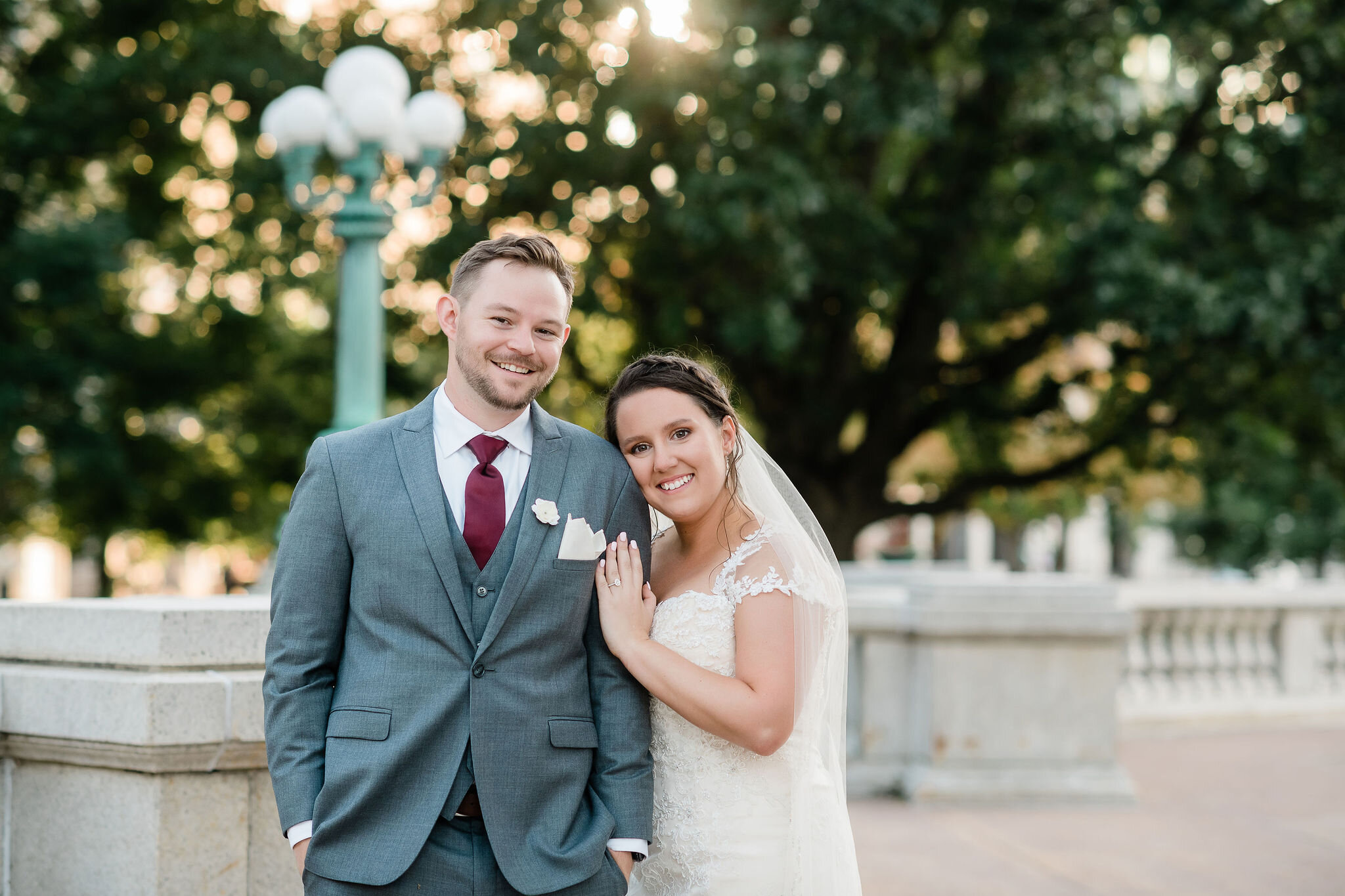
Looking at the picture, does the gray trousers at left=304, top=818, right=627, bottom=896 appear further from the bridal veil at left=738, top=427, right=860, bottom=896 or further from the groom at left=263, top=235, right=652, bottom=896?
the bridal veil at left=738, top=427, right=860, bottom=896

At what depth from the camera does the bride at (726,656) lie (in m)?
2.88

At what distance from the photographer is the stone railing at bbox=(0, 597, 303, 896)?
317 centimetres

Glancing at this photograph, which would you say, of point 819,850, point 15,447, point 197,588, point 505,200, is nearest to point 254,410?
point 15,447

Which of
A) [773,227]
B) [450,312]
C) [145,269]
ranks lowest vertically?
[450,312]

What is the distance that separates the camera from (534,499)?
8.57ft

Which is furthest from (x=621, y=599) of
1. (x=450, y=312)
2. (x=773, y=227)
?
(x=773, y=227)

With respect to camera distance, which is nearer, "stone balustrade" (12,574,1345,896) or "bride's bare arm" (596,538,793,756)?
"bride's bare arm" (596,538,793,756)

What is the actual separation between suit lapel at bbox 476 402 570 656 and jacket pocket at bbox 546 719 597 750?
23cm

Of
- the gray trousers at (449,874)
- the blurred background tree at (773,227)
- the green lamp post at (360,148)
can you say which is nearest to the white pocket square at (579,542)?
the gray trousers at (449,874)

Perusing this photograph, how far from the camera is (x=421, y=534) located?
8.16 ft

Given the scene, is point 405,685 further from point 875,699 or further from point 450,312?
point 875,699

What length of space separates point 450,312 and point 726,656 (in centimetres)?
107

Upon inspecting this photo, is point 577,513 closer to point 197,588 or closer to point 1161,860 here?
point 1161,860

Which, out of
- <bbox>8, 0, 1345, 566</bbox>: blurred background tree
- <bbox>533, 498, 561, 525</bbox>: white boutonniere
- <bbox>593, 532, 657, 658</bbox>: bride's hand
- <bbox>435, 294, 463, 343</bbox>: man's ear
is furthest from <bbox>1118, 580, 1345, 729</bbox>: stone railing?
<bbox>435, 294, 463, 343</bbox>: man's ear
